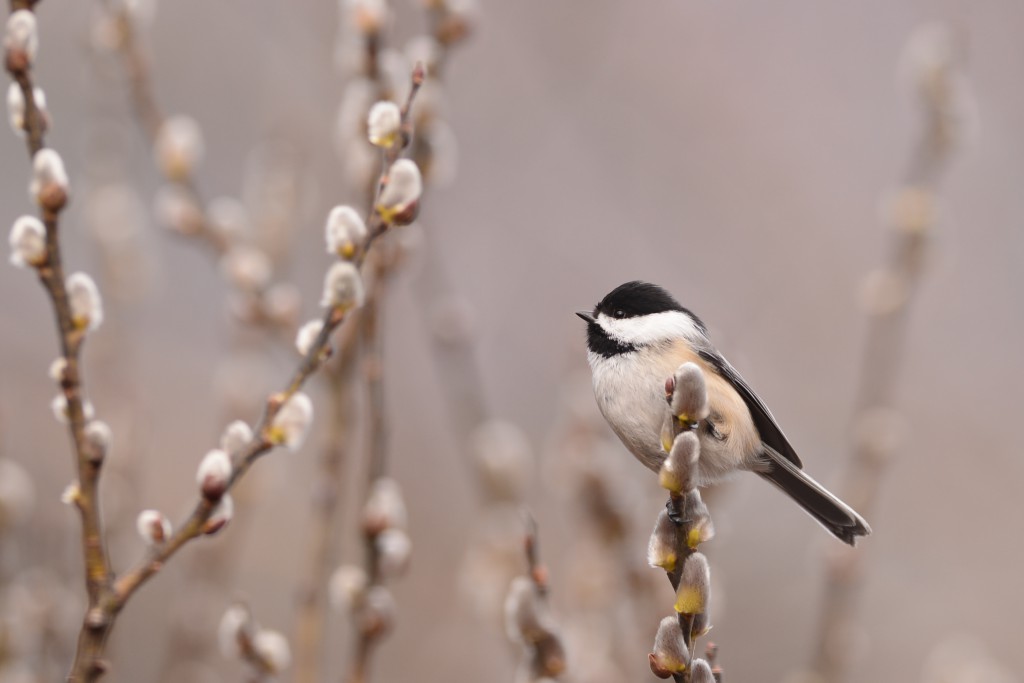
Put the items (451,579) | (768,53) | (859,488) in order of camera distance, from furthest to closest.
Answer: (768,53) < (451,579) < (859,488)

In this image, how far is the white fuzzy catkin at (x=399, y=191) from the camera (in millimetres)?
973

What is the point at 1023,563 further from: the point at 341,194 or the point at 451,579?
the point at 341,194

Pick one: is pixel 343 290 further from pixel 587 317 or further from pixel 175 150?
pixel 175 150

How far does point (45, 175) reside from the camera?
938 mm

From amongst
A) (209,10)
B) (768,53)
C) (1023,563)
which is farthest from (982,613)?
(209,10)

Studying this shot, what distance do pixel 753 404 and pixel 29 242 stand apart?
113 cm

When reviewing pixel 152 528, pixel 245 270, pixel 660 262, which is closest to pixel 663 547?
pixel 152 528

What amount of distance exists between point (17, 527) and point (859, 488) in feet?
4.89

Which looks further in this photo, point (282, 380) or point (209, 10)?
point (209, 10)

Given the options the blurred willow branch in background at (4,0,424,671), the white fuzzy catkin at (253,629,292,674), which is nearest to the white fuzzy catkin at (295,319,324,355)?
the blurred willow branch in background at (4,0,424,671)

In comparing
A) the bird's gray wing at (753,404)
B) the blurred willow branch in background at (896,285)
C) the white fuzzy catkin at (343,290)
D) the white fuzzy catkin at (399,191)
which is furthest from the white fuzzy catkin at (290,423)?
the blurred willow branch in background at (896,285)

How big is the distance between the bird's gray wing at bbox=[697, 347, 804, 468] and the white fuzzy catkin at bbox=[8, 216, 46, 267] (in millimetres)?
1057

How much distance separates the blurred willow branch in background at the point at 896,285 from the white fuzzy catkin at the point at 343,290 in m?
1.17

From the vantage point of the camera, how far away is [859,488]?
6.35 ft
